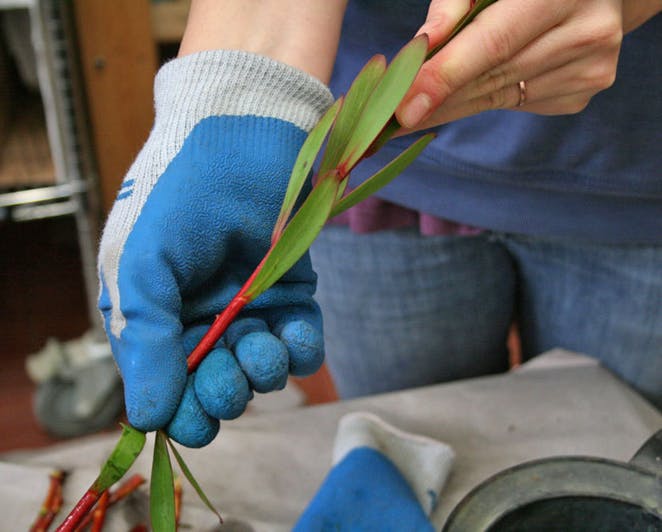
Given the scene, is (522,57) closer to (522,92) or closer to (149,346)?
(522,92)

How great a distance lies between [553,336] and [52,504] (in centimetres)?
44

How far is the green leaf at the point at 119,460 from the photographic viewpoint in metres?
0.32

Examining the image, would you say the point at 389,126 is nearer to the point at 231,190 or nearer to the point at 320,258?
the point at 231,190

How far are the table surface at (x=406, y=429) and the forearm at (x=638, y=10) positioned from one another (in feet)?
1.02

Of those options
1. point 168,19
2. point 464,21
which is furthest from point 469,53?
point 168,19

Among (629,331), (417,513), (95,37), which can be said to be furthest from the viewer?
(95,37)

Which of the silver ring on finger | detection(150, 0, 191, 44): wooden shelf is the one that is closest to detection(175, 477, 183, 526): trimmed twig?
the silver ring on finger

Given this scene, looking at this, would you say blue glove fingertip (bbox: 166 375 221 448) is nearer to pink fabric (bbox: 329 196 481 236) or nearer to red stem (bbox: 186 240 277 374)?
red stem (bbox: 186 240 277 374)

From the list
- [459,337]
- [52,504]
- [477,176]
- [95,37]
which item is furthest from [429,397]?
[95,37]

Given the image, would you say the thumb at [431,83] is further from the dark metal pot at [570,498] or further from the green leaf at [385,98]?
the dark metal pot at [570,498]

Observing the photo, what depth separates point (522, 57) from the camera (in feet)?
1.14

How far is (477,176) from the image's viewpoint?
0.51 m

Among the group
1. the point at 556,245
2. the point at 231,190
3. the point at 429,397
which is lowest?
the point at 429,397

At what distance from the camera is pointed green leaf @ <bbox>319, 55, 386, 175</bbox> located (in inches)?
12.1
